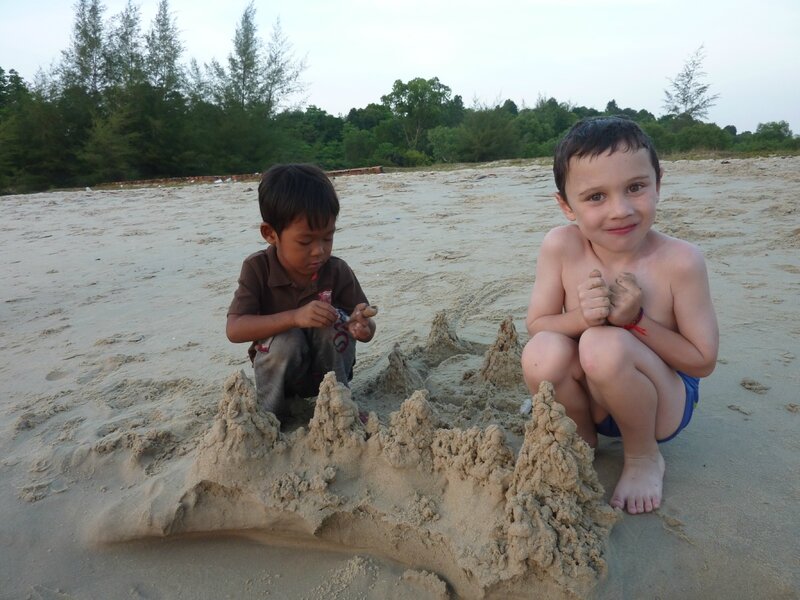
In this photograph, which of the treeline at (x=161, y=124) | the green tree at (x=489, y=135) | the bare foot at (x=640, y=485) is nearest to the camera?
the bare foot at (x=640, y=485)

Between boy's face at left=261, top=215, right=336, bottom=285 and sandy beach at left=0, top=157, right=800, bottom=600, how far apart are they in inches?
19.7

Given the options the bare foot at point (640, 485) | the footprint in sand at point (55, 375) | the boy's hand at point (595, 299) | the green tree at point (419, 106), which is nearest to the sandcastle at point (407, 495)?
the bare foot at point (640, 485)

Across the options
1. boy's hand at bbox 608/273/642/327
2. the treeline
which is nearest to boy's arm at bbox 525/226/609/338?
boy's hand at bbox 608/273/642/327

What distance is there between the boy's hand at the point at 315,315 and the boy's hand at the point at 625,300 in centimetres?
85

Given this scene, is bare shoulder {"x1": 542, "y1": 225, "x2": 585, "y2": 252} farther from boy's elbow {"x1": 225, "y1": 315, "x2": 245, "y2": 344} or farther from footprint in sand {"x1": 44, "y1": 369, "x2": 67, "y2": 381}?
footprint in sand {"x1": 44, "y1": 369, "x2": 67, "y2": 381}

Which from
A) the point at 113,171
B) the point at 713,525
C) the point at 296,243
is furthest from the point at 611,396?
the point at 113,171

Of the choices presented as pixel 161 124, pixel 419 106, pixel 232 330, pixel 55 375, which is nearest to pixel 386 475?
pixel 232 330

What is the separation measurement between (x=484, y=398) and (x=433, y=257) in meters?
2.25

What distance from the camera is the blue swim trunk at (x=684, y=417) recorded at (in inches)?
61.2

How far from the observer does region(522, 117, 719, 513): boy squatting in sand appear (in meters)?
1.44

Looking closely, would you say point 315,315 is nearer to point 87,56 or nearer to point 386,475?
point 386,475

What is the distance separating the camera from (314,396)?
213cm

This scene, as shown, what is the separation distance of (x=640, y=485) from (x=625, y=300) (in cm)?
48

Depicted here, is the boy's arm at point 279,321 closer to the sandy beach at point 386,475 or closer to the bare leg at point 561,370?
the sandy beach at point 386,475
